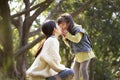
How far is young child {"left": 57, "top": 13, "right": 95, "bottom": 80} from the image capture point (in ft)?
21.1

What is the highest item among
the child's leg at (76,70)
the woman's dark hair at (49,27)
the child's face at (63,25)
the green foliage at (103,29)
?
the woman's dark hair at (49,27)

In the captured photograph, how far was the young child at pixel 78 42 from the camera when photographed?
6.42m

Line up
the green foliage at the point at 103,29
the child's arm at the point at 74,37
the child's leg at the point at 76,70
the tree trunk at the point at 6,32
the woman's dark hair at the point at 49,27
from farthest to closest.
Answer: the green foliage at the point at 103,29, the child's leg at the point at 76,70, the child's arm at the point at 74,37, the woman's dark hair at the point at 49,27, the tree trunk at the point at 6,32

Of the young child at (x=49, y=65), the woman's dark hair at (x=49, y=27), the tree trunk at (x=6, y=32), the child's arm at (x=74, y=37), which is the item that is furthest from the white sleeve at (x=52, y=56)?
the child's arm at (x=74, y=37)

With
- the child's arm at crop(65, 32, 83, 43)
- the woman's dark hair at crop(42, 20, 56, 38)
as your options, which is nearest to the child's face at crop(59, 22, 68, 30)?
the child's arm at crop(65, 32, 83, 43)

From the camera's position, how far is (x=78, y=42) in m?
6.58

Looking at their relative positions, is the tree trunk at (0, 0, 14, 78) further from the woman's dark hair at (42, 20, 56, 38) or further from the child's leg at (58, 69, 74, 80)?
the child's leg at (58, 69, 74, 80)

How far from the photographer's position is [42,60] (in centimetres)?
511

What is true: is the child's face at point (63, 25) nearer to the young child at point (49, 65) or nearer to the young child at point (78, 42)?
the young child at point (78, 42)

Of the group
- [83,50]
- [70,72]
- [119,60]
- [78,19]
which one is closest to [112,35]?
[78,19]

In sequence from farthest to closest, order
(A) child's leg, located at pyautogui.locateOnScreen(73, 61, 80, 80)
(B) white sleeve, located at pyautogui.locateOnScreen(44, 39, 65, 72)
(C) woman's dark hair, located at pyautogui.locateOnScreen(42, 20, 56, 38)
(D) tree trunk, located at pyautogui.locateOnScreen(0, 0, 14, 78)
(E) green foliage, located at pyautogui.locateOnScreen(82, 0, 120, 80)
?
(E) green foliage, located at pyautogui.locateOnScreen(82, 0, 120, 80)
(A) child's leg, located at pyautogui.locateOnScreen(73, 61, 80, 80)
(C) woman's dark hair, located at pyautogui.locateOnScreen(42, 20, 56, 38)
(B) white sleeve, located at pyautogui.locateOnScreen(44, 39, 65, 72)
(D) tree trunk, located at pyautogui.locateOnScreen(0, 0, 14, 78)

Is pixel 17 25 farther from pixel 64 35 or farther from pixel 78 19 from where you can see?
pixel 64 35

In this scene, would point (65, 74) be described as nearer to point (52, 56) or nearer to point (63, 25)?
point (52, 56)

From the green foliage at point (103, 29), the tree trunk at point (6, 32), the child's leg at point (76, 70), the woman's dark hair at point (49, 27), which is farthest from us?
the green foliage at point (103, 29)
